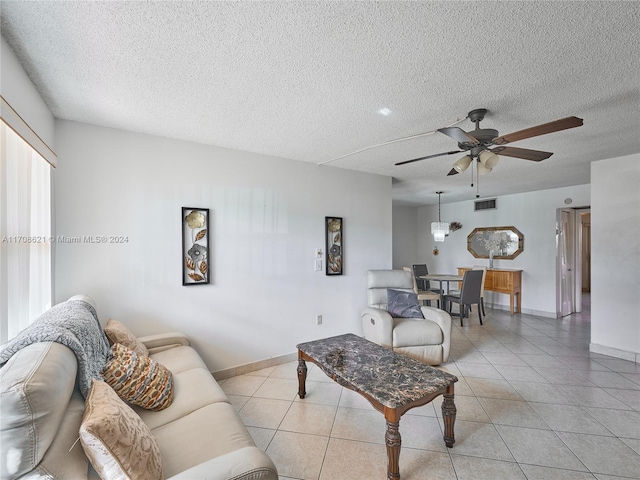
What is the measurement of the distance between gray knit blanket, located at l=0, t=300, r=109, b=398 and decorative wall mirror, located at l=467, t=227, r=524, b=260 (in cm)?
650

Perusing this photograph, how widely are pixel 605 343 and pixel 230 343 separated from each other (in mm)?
4383

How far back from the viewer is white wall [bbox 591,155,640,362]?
321 centimetres

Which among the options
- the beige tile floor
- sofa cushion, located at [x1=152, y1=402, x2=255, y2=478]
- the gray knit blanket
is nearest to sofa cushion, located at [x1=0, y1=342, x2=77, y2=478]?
the gray knit blanket

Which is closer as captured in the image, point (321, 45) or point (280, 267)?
point (321, 45)

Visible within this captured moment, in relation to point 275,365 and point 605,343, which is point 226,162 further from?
point 605,343

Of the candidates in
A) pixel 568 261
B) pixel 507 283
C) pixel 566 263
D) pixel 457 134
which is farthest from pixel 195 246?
pixel 568 261

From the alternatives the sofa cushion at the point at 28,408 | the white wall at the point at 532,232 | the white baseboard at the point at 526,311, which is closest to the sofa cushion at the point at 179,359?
the sofa cushion at the point at 28,408

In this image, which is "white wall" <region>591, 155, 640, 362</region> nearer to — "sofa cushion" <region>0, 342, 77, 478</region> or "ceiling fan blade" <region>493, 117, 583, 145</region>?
"ceiling fan blade" <region>493, 117, 583, 145</region>

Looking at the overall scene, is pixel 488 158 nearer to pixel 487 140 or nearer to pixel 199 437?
pixel 487 140

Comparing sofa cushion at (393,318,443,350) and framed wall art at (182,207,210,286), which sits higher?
framed wall art at (182,207,210,286)

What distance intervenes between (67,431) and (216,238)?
6.70ft

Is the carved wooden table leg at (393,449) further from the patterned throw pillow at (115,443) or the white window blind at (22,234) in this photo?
the white window blind at (22,234)

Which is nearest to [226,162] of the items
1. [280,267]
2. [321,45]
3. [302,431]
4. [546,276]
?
[280,267]

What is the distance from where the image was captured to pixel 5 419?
32.4 inches
